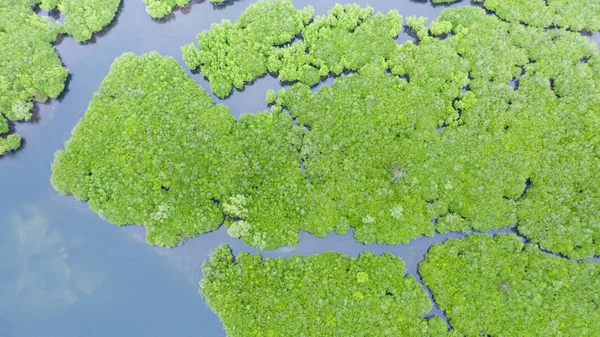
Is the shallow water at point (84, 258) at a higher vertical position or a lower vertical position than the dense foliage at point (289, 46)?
lower

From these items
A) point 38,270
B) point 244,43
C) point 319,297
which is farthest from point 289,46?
point 38,270

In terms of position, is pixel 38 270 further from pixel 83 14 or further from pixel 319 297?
pixel 319 297

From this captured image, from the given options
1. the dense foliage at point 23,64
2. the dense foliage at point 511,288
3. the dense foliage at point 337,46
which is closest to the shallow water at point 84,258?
the dense foliage at point 23,64

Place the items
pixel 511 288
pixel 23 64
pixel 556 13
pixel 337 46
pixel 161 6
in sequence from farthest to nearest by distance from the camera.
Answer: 1. pixel 161 6
2. pixel 556 13
3. pixel 337 46
4. pixel 23 64
5. pixel 511 288

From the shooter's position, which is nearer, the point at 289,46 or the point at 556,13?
the point at 556,13

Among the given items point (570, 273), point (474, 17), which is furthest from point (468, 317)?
point (474, 17)

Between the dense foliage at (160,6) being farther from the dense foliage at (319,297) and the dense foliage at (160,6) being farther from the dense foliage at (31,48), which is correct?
the dense foliage at (319,297)

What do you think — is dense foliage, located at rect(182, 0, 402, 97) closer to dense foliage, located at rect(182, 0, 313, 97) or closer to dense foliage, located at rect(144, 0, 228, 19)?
dense foliage, located at rect(182, 0, 313, 97)
